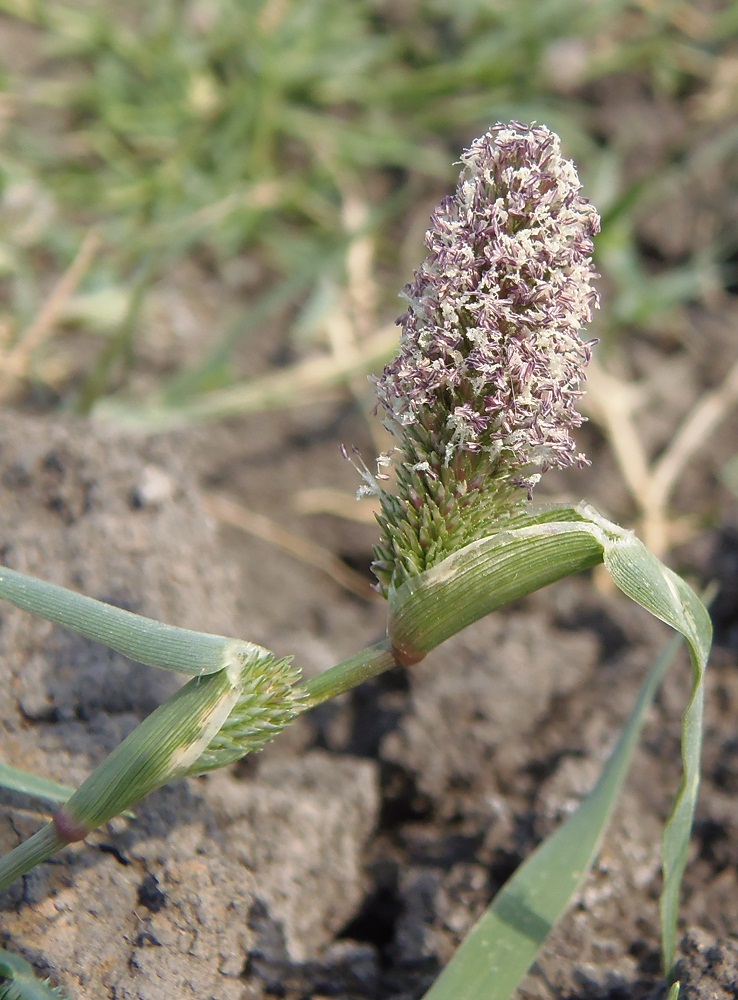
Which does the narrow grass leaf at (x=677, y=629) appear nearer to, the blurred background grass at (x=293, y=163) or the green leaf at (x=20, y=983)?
the green leaf at (x=20, y=983)

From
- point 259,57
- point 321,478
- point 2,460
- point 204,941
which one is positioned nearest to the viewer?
point 204,941

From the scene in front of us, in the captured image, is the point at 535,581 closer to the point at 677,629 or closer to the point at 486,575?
Result: the point at 486,575

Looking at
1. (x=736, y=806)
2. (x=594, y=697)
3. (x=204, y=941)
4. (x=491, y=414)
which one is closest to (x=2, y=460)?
(x=204, y=941)

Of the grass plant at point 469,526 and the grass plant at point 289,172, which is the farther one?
the grass plant at point 289,172

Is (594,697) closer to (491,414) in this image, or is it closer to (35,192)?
(491,414)

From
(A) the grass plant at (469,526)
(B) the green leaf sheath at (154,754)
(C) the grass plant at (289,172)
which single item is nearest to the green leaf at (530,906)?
(A) the grass plant at (469,526)

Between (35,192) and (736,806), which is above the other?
(35,192)
